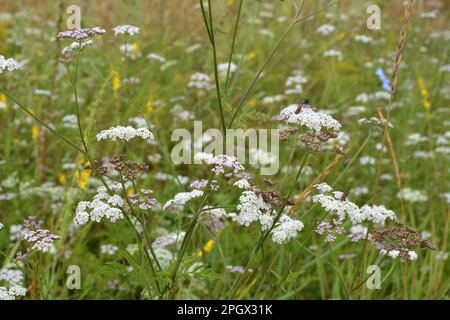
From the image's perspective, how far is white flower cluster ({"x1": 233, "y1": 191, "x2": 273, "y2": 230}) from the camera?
80.5 inches

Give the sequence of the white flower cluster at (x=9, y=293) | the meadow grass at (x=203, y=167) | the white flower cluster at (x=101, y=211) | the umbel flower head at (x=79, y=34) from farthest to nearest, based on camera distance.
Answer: the meadow grass at (x=203, y=167), the umbel flower head at (x=79, y=34), the white flower cluster at (x=101, y=211), the white flower cluster at (x=9, y=293)

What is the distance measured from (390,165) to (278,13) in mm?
3891

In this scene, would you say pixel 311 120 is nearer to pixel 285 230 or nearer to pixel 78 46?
pixel 285 230

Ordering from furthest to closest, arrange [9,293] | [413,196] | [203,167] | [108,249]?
[413,196] → [108,249] → [203,167] → [9,293]

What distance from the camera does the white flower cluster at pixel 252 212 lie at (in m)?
2.04

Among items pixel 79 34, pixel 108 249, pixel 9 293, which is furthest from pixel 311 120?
pixel 108 249

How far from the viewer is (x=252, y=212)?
6.75 ft

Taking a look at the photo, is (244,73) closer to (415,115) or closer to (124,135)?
(415,115)

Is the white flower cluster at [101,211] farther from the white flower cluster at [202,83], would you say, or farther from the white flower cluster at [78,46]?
the white flower cluster at [202,83]

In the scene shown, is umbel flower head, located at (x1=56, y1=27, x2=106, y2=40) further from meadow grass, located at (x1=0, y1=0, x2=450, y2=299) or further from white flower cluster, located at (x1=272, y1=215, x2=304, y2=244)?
white flower cluster, located at (x1=272, y1=215, x2=304, y2=244)

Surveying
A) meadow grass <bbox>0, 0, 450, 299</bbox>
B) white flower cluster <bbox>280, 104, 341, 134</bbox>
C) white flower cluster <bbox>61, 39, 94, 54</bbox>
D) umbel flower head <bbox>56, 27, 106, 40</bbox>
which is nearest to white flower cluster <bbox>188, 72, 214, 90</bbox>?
meadow grass <bbox>0, 0, 450, 299</bbox>

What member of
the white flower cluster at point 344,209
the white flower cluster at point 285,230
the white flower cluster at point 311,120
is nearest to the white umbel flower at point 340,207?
the white flower cluster at point 344,209

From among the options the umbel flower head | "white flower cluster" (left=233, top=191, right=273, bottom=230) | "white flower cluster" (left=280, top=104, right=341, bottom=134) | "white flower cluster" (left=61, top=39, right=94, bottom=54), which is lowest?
"white flower cluster" (left=233, top=191, right=273, bottom=230)

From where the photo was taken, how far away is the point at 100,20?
279 inches
